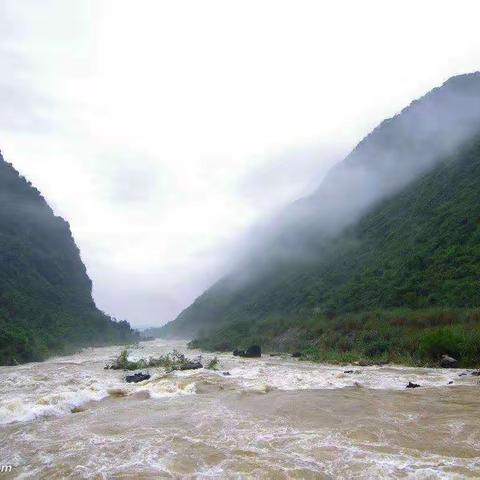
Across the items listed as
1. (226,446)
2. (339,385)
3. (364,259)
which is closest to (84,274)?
(364,259)

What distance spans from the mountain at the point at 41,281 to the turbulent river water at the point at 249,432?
3957cm

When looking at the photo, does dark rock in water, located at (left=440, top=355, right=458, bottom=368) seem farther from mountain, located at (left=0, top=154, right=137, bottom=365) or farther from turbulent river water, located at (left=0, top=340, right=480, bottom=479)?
mountain, located at (left=0, top=154, right=137, bottom=365)

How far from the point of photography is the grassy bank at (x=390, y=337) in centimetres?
3085

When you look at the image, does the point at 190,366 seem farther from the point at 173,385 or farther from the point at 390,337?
the point at 390,337

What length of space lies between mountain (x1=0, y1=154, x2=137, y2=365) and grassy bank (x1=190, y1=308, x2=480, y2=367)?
32.0 meters

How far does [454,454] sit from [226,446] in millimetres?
5408

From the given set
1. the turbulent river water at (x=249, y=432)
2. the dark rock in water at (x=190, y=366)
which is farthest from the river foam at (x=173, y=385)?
the dark rock in water at (x=190, y=366)

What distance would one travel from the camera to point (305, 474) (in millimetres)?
9492

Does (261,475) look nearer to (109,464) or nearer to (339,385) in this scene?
(109,464)

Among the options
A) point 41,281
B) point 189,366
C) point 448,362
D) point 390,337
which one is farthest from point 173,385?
point 41,281

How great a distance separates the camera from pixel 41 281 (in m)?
93.8

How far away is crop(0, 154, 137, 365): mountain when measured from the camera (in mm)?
72938

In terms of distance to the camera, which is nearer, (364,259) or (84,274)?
(364,259)

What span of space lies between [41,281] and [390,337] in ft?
252
